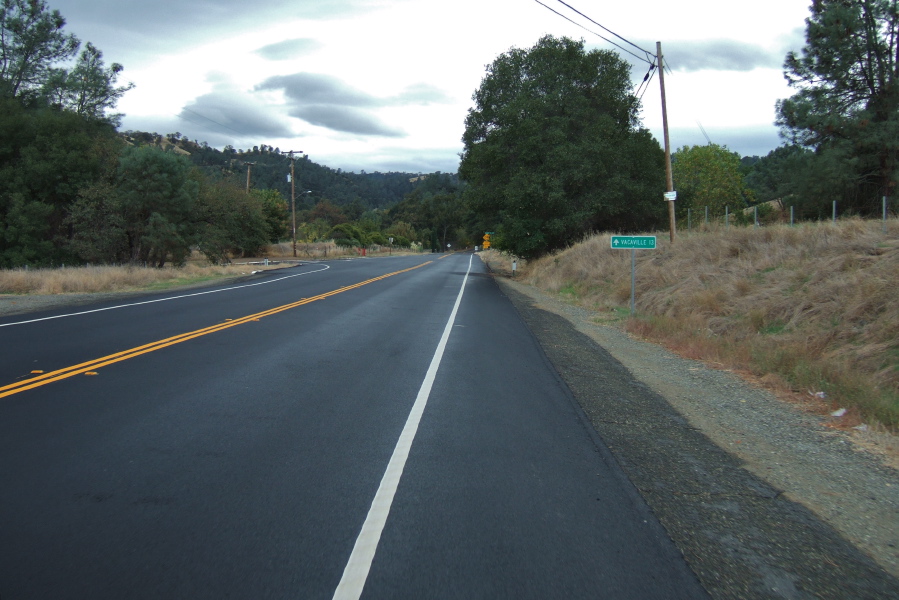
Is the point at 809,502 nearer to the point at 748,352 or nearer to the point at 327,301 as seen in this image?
the point at 748,352

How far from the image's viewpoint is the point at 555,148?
33.1 metres

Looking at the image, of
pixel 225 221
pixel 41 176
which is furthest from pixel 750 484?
pixel 225 221

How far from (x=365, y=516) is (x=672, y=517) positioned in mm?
2143

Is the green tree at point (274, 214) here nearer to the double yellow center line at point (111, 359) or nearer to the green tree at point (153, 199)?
the green tree at point (153, 199)

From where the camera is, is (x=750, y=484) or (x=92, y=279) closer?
(x=750, y=484)

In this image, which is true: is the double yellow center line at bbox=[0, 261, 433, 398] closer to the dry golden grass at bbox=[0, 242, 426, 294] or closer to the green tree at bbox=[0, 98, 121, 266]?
the dry golden grass at bbox=[0, 242, 426, 294]

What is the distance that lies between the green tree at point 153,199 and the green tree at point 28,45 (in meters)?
15.0

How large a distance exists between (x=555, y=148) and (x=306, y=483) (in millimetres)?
30569

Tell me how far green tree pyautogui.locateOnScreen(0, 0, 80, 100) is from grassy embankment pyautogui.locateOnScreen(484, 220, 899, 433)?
45.9 m

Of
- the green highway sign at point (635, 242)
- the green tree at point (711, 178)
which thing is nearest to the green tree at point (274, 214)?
the green tree at point (711, 178)

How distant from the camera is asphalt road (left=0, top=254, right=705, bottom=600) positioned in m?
3.51

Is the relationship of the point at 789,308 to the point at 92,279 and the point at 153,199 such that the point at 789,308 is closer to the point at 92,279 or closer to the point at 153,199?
the point at 92,279

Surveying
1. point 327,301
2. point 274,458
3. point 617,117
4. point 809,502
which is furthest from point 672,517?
point 617,117

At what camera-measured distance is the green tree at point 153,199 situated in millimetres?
36188
